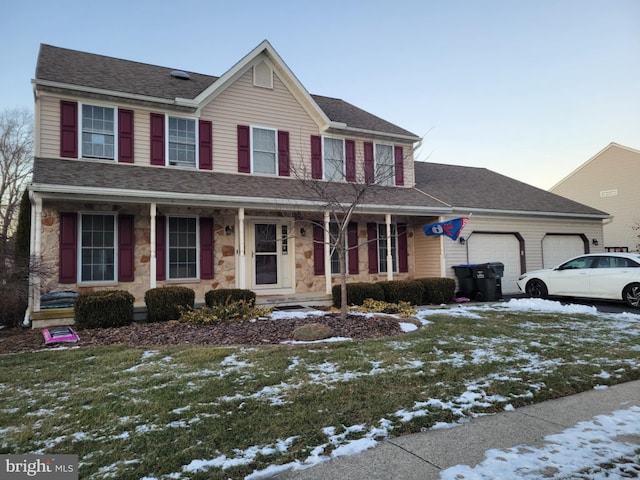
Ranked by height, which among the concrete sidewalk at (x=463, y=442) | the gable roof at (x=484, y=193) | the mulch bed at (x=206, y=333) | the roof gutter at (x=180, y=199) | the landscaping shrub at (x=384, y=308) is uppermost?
the gable roof at (x=484, y=193)

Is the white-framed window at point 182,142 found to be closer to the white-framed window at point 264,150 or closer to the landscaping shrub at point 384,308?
the white-framed window at point 264,150

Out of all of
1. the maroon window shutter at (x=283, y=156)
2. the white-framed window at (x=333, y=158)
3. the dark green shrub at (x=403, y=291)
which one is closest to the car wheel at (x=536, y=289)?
the dark green shrub at (x=403, y=291)

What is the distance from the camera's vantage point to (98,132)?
10.1 metres

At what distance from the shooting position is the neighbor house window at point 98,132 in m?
9.91

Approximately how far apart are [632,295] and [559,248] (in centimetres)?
604

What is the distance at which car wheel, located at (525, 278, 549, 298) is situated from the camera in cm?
1199

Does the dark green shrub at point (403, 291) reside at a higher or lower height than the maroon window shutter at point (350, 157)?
lower

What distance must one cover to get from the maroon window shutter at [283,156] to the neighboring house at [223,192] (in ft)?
0.10

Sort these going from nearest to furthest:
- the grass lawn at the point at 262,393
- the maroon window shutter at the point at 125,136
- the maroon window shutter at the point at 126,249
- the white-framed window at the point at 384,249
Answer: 1. the grass lawn at the point at 262,393
2. the maroon window shutter at the point at 126,249
3. the maroon window shutter at the point at 125,136
4. the white-framed window at the point at 384,249

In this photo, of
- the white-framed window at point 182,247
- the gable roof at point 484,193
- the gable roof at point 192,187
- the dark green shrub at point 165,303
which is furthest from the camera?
the gable roof at point 484,193

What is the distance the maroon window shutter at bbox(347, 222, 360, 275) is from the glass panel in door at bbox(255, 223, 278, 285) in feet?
8.32

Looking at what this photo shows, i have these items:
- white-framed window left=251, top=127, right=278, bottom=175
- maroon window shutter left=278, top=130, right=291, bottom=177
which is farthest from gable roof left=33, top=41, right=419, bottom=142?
white-framed window left=251, top=127, right=278, bottom=175

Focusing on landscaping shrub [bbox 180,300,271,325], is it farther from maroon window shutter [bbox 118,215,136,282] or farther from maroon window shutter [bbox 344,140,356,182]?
maroon window shutter [bbox 344,140,356,182]

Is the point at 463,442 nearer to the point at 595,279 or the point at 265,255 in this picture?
the point at 265,255
